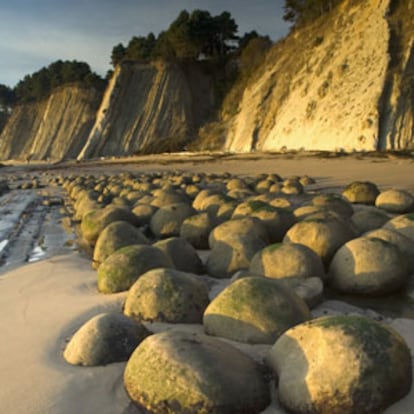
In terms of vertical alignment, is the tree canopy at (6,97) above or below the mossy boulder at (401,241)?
above

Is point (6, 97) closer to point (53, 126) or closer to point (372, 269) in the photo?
point (53, 126)

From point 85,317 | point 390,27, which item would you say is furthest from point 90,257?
point 390,27

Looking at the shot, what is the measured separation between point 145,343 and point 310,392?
0.72 meters

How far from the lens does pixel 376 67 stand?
1670cm

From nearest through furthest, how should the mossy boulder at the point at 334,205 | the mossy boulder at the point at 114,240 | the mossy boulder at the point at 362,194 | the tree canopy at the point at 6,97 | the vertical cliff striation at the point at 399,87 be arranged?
the mossy boulder at the point at 114,240 → the mossy boulder at the point at 334,205 → the mossy boulder at the point at 362,194 → the vertical cliff striation at the point at 399,87 → the tree canopy at the point at 6,97

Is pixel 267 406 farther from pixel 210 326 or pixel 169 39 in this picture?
pixel 169 39

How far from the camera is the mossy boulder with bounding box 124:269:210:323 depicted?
107 inches

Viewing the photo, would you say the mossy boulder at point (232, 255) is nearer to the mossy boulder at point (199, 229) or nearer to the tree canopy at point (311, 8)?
the mossy boulder at point (199, 229)

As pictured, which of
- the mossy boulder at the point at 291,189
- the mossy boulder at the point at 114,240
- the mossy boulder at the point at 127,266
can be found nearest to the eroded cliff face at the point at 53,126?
the mossy boulder at the point at 291,189

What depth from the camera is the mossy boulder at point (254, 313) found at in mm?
2375

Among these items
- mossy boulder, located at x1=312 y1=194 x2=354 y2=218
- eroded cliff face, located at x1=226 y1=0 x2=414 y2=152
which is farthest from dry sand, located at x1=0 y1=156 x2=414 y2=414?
eroded cliff face, located at x1=226 y1=0 x2=414 y2=152

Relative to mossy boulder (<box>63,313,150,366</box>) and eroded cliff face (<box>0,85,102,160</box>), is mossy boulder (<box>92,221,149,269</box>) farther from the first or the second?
eroded cliff face (<box>0,85,102,160</box>)

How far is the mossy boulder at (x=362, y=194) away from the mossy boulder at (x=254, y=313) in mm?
4529

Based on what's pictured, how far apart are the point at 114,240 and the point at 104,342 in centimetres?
196
